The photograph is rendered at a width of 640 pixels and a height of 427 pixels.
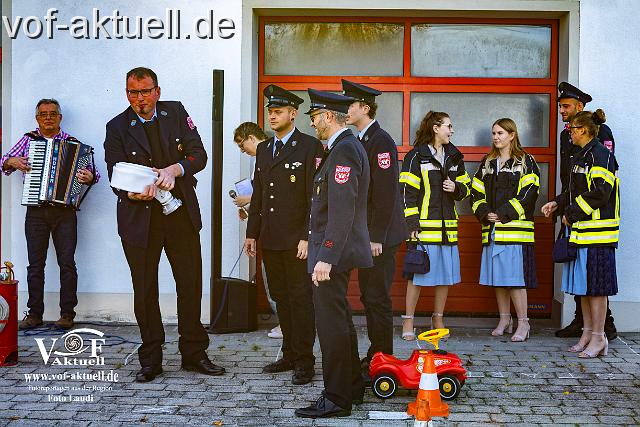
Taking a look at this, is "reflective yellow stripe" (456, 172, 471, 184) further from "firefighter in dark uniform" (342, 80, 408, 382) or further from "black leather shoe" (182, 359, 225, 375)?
"black leather shoe" (182, 359, 225, 375)

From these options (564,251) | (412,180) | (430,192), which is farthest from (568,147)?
(412,180)

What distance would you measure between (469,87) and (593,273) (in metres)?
2.59

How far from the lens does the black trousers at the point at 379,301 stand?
6.55 m

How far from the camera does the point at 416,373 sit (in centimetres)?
611

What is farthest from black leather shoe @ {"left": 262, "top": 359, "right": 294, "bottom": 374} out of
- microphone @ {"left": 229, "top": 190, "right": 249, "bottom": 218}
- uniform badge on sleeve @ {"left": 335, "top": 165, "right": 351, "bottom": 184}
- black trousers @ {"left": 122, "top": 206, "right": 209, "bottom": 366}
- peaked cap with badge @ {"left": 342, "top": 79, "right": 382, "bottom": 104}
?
peaked cap with badge @ {"left": 342, "top": 79, "right": 382, "bottom": 104}

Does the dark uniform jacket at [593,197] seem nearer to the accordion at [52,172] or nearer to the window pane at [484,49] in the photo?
the window pane at [484,49]

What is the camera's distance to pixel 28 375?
673 centimetres

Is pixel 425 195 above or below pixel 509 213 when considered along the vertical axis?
above

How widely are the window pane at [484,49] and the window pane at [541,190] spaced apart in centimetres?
94

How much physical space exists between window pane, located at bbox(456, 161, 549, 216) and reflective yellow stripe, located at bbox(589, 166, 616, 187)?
1.76m

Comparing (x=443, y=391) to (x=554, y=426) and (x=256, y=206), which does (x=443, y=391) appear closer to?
(x=554, y=426)

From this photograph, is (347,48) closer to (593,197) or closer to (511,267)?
(511,267)

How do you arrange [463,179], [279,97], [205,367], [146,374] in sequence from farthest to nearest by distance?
[463,179] < [205,367] < [279,97] < [146,374]

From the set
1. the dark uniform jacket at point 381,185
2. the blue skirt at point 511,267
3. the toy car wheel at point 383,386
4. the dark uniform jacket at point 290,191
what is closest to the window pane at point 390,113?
the blue skirt at point 511,267
